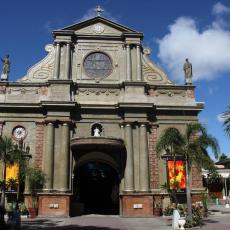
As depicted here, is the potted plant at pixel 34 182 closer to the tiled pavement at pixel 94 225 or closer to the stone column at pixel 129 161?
the tiled pavement at pixel 94 225

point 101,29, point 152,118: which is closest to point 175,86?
point 152,118

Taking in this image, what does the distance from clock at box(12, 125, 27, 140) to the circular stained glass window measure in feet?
27.3

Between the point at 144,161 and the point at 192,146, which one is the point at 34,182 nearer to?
the point at 144,161

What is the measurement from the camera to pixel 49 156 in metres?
31.0

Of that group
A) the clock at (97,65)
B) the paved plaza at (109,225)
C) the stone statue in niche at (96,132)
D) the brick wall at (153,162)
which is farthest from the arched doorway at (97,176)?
the clock at (97,65)

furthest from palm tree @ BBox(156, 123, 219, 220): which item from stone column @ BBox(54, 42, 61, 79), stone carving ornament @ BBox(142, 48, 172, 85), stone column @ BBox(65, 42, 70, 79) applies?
stone column @ BBox(54, 42, 61, 79)

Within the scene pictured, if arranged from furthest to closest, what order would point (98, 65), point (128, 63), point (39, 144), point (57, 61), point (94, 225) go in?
point (98, 65)
point (128, 63)
point (57, 61)
point (39, 144)
point (94, 225)

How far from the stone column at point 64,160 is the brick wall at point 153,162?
7435 millimetres

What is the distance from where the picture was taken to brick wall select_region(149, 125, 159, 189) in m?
31.7

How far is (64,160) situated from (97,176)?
19.7 ft

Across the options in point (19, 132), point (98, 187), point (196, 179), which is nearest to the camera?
point (196, 179)

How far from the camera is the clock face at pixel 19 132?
32344 millimetres

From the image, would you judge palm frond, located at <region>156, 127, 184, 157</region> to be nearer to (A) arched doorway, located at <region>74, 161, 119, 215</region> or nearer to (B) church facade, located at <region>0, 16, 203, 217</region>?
(B) church facade, located at <region>0, 16, 203, 217</region>

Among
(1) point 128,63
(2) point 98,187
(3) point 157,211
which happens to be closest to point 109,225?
(3) point 157,211
